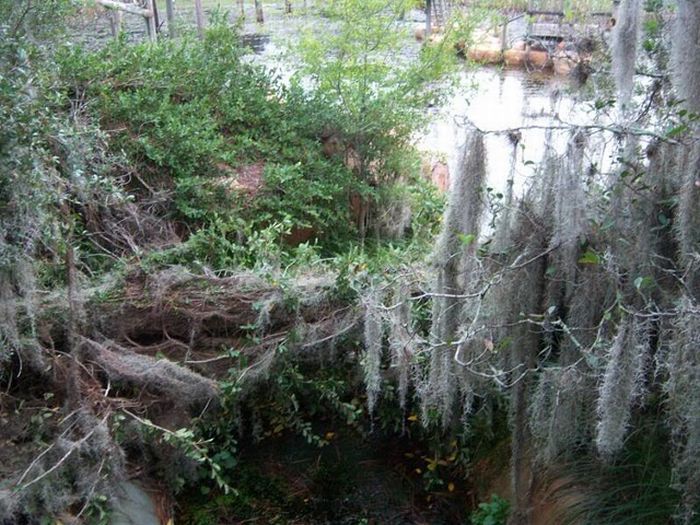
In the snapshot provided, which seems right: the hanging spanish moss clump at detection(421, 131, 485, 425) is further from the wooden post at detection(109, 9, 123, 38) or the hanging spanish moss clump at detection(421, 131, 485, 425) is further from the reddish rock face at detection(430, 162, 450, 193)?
the wooden post at detection(109, 9, 123, 38)

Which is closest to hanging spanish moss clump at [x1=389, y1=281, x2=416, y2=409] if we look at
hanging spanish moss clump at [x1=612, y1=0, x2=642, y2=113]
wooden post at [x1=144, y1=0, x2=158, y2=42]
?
hanging spanish moss clump at [x1=612, y1=0, x2=642, y2=113]

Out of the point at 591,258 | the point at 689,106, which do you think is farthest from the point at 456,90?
the point at 591,258

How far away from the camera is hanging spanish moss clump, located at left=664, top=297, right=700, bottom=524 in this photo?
245 centimetres

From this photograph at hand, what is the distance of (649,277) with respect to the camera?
2.79 metres

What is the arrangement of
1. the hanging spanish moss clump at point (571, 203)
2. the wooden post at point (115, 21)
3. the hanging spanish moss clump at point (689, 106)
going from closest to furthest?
the hanging spanish moss clump at point (689, 106) → the hanging spanish moss clump at point (571, 203) → the wooden post at point (115, 21)

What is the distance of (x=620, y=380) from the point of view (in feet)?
8.39

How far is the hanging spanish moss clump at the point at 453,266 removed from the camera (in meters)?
3.24

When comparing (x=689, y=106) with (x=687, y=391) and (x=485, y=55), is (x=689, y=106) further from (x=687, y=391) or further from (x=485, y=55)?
(x=485, y=55)

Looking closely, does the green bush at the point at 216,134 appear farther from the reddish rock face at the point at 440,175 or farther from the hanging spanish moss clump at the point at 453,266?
the hanging spanish moss clump at the point at 453,266

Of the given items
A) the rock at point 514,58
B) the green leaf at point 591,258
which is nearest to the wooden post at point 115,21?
the rock at point 514,58

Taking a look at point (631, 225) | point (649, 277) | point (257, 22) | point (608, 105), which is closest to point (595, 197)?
point (631, 225)

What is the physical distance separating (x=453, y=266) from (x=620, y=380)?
106 centimetres

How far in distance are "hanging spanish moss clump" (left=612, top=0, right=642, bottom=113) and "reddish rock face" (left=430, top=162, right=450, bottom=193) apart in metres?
3.70

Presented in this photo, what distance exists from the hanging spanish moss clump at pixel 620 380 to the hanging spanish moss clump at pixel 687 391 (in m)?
0.11
